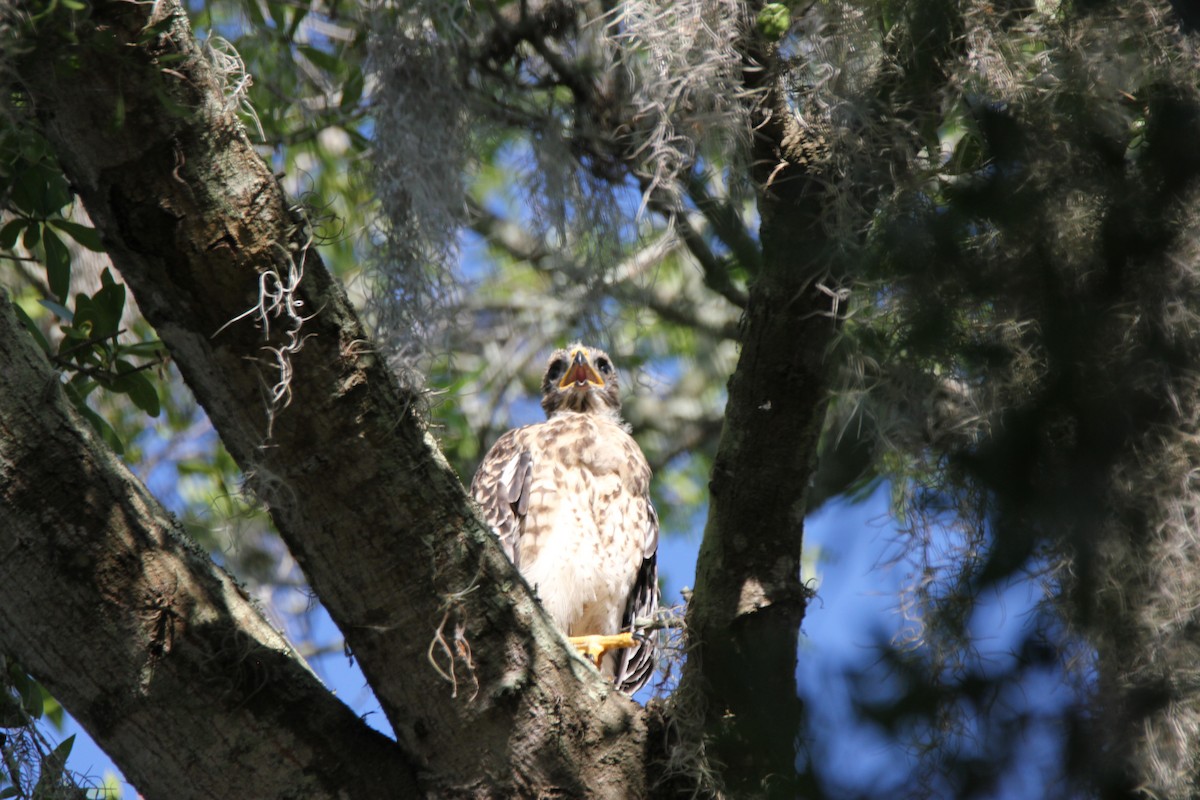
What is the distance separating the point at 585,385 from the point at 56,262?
270 centimetres

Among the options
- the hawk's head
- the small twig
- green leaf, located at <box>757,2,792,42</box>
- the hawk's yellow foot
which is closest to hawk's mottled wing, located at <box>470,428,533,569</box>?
the hawk's yellow foot

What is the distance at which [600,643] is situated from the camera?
3701 mm

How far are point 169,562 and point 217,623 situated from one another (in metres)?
0.15

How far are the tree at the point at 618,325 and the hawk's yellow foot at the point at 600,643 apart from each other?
42.9 inches

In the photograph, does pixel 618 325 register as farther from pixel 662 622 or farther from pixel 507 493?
pixel 507 493

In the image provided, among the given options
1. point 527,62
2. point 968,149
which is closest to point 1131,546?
point 968,149

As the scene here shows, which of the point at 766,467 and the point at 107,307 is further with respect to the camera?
the point at 107,307

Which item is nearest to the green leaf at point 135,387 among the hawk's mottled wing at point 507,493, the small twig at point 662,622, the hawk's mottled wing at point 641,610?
the small twig at point 662,622

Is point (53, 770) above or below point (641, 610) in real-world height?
below

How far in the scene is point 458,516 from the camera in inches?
86.5

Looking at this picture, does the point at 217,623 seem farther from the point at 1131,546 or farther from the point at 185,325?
the point at 1131,546

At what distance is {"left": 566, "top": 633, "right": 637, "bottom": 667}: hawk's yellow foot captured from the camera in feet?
12.0

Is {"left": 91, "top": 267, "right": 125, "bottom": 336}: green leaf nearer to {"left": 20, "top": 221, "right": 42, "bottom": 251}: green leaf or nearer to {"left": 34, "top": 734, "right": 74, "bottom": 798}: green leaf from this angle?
{"left": 20, "top": 221, "right": 42, "bottom": 251}: green leaf

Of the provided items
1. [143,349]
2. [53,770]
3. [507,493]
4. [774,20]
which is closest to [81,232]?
[143,349]
